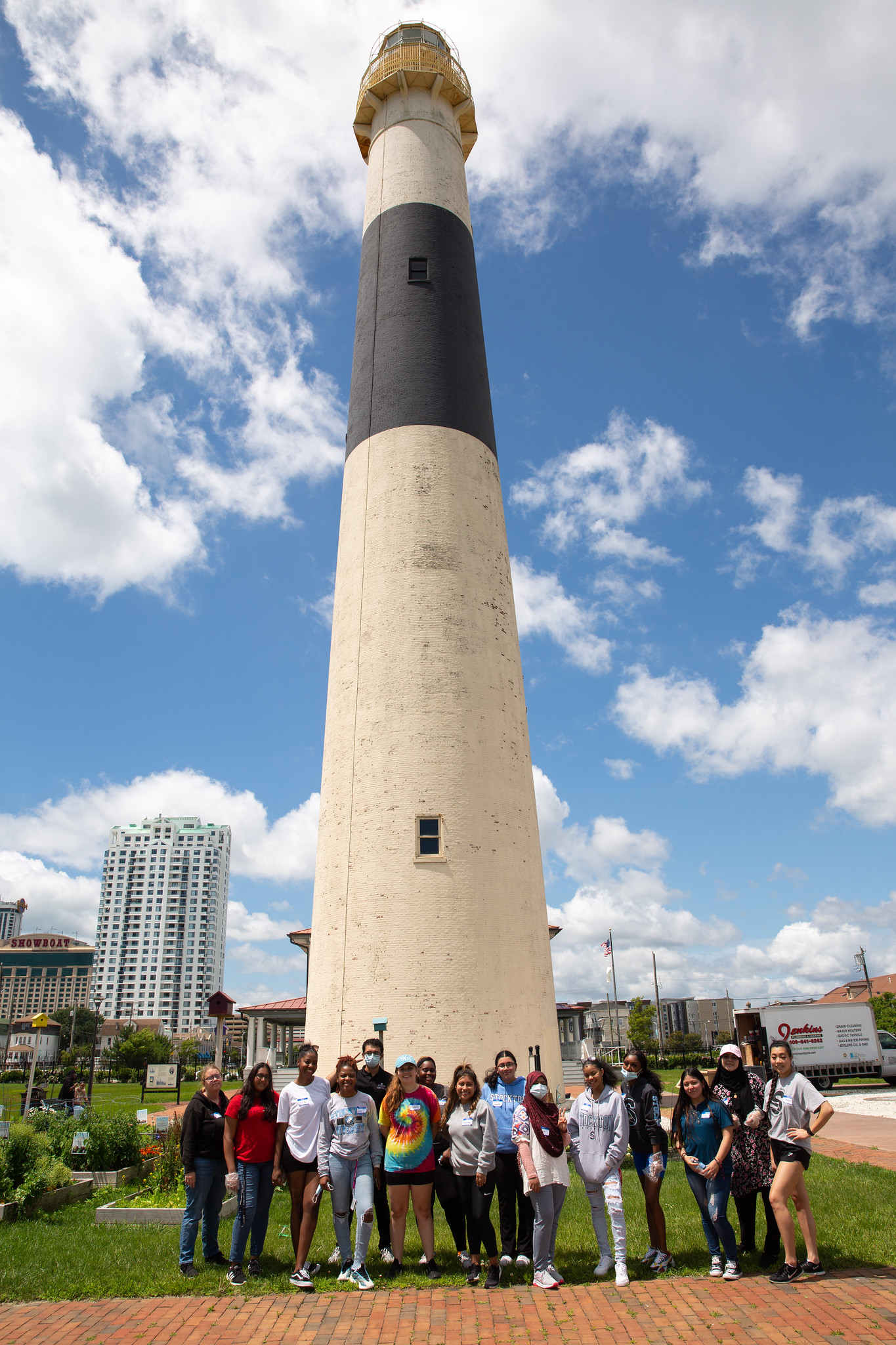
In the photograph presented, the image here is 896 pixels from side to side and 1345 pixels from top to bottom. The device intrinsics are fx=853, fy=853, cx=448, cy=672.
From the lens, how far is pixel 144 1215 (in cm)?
927

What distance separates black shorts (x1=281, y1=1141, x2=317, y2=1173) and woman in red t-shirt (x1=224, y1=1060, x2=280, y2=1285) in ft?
0.34

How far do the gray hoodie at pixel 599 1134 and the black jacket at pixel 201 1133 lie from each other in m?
3.01

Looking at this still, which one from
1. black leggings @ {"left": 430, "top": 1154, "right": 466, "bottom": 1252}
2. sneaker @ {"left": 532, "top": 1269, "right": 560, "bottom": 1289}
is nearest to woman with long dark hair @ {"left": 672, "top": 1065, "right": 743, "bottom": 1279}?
sneaker @ {"left": 532, "top": 1269, "right": 560, "bottom": 1289}

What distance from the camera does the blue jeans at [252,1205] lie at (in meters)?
7.00

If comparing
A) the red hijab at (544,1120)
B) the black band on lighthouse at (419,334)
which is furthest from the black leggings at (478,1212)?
the black band on lighthouse at (419,334)

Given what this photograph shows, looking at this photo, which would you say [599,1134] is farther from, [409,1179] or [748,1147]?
[409,1179]

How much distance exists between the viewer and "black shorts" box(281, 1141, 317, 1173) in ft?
23.5

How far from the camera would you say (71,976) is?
183m

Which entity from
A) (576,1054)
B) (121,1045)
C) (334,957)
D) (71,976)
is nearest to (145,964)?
(71,976)

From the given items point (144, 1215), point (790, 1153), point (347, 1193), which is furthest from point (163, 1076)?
point (790, 1153)

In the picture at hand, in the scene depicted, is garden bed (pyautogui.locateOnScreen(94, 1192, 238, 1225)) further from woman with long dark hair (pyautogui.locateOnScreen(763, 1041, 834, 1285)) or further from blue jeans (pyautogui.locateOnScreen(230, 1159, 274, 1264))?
woman with long dark hair (pyautogui.locateOnScreen(763, 1041, 834, 1285))

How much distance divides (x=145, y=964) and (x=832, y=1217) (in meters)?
208

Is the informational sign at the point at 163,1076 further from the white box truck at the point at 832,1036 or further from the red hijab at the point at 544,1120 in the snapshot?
the red hijab at the point at 544,1120

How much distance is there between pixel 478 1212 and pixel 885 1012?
62.3 meters
